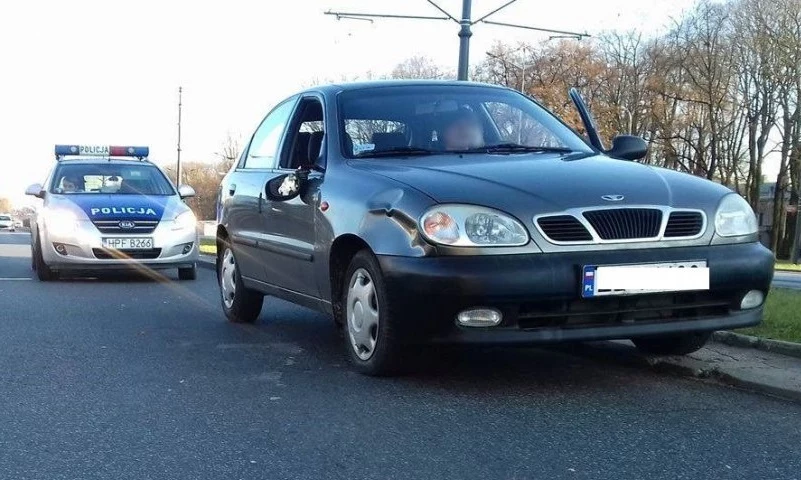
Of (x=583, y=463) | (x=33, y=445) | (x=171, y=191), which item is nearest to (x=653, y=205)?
(x=583, y=463)

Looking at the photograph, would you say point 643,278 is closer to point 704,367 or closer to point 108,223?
point 704,367

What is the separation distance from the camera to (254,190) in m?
6.89

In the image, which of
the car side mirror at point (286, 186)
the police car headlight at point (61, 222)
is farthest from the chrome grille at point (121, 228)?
the car side mirror at point (286, 186)

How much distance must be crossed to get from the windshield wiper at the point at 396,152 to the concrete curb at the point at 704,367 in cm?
151

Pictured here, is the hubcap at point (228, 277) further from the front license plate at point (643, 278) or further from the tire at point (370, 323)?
the front license plate at point (643, 278)

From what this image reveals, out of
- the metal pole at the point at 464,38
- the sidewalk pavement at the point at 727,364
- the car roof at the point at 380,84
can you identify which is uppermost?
the metal pole at the point at 464,38

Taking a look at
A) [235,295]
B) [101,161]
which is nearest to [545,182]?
[235,295]

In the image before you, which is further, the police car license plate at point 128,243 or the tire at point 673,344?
the police car license plate at point 128,243

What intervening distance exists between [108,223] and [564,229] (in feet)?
27.2

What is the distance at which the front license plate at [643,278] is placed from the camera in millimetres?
4535

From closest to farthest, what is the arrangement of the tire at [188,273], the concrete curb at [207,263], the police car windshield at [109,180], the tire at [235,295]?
the tire at [235,295]
the tire at [188,273]
the police car windshield at [109,180]
the concrete curb at [207,263]

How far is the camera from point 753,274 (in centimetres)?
491

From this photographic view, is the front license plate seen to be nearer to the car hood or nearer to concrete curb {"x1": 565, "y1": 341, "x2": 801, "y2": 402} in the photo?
the car hood

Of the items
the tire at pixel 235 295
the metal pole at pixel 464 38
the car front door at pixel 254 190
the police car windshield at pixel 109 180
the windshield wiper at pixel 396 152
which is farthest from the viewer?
the metal pole at pixel 464 38
